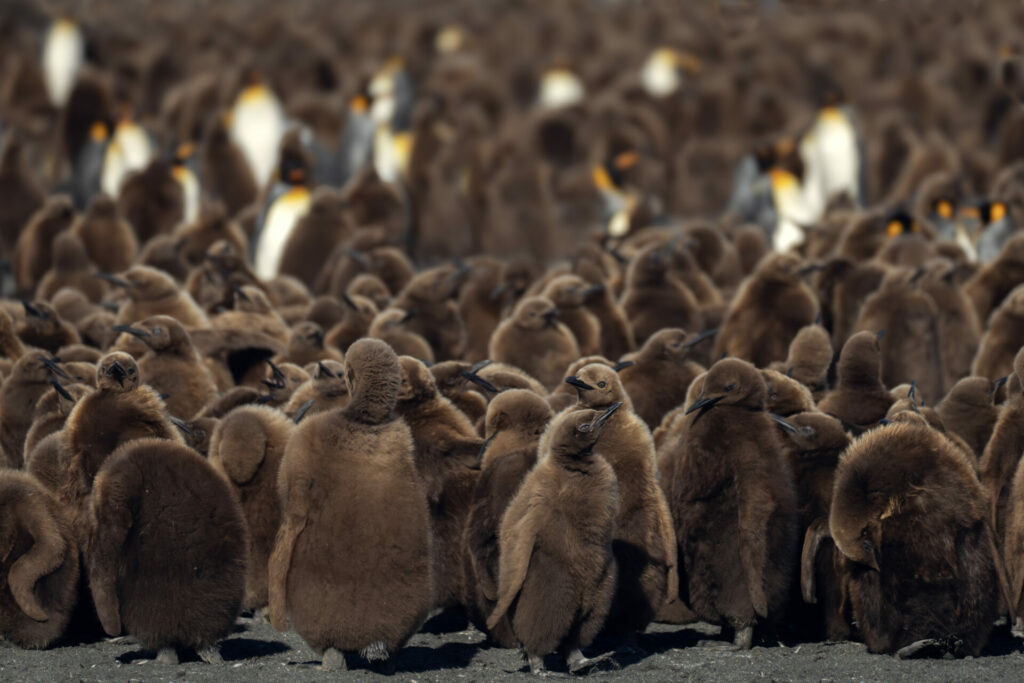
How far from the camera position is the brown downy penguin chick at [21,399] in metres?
7.77

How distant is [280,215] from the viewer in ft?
51.1

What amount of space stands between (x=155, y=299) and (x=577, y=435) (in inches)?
191

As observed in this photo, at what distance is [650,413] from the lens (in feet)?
27.0

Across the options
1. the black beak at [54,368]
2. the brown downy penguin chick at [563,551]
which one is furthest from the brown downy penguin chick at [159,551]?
the black beak at [54,368]

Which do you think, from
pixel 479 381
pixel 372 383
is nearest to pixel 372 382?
pixel 372 383

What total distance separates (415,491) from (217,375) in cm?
358

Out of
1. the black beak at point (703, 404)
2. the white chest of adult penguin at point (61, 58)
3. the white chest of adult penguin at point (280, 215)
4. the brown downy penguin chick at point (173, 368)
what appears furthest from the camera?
the white chest of adult penguin at point (61, 58)

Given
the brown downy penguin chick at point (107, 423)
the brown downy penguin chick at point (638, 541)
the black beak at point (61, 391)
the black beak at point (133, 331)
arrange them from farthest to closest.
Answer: the black beak at point (133, 331) → the black beak at point (61, 391) → the brown downy penguin chick at point (107, 423) → the brown downy penguin chick at point (638, 541)

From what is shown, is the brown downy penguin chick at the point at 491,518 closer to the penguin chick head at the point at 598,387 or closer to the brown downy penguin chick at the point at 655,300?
the penguin chick head at the point at 598,387

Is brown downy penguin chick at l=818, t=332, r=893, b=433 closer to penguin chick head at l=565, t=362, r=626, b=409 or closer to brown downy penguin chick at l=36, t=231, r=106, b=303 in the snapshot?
penguin chick head at l=565, t=362, r=626, b=409

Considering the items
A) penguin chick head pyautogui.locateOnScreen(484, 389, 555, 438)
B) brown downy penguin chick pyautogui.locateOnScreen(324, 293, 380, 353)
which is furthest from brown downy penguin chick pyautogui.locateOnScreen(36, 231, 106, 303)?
penguin chick head pyautogui.locateOnScreen(484, 389, 555, 438)

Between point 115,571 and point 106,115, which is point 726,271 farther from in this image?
point 106,115

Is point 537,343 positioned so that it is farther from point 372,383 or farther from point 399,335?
point 372,383

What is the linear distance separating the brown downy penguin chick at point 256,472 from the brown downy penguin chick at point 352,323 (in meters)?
3.02
